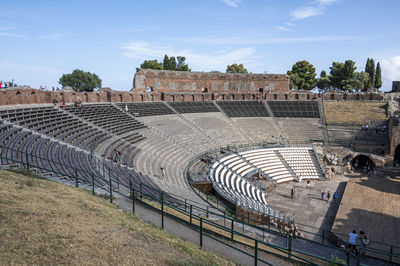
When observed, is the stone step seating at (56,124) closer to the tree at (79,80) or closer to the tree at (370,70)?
the tree at (79,80)

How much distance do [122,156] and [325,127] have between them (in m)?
31.2

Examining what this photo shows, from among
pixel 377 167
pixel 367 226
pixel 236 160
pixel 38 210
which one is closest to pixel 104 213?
pixel 38 210

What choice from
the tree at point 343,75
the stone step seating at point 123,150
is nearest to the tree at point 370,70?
the tree at point 343,75

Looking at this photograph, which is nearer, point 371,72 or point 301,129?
point 301,129

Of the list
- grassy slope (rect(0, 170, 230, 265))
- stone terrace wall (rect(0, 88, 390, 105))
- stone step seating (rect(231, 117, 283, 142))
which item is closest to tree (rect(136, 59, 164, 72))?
stone terrace wall (rect(0, 88, 390, 105))

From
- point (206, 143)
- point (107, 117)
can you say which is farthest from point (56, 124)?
point (206, 143)

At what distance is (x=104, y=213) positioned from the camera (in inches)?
379

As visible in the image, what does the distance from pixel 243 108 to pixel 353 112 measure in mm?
17013

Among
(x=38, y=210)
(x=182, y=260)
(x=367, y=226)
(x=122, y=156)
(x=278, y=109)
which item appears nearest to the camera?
(x=182, y=260)

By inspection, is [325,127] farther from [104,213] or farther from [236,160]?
[104,213]

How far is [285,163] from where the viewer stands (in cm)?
3303

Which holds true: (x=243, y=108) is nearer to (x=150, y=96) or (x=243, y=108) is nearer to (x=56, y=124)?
(x=150, y=96)

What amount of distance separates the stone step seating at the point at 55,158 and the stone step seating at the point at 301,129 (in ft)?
88.9

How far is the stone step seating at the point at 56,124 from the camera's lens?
2056 cm
